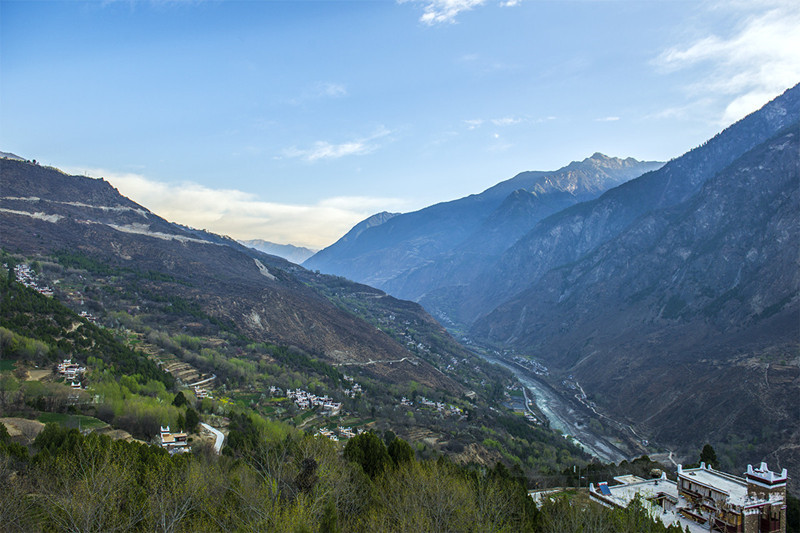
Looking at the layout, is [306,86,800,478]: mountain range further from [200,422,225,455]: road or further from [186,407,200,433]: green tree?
[186,407,200,433]: green tree

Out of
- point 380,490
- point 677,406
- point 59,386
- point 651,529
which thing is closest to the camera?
point 651,529

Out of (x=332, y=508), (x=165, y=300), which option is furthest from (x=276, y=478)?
(x=165, y=300)

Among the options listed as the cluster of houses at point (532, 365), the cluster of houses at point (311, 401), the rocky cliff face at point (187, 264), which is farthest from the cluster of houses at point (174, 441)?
the cluster of houses at point (532, 365)

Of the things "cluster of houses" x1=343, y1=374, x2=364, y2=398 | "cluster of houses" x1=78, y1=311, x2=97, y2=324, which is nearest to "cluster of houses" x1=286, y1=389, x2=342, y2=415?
"cluster of houses" x1=343, y1=374, x2=364, y2=398

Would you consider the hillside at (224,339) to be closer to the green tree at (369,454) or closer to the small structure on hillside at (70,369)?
the small structure on hillside at (70,369)

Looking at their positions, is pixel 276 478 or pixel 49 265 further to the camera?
pixel 49 265

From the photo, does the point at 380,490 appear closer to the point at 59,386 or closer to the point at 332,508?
the point at 332,508
